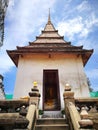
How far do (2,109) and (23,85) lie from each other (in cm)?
368

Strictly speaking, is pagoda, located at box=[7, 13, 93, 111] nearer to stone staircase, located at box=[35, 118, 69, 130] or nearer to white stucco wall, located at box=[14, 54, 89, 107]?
white stucco wall, located at box=[14, 54, 89, 107]

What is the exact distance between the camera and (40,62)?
1122 centimetres

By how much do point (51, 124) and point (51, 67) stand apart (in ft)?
16.9

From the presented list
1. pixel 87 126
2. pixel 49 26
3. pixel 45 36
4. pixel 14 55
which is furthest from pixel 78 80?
pixel 49 26

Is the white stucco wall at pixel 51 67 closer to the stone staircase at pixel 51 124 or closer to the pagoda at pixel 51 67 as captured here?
the pagoda at pixel 51 67

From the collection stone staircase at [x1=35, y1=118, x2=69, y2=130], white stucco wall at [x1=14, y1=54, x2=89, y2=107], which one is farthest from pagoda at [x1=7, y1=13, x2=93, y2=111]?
stone staircase at [x1=35, y1=118, x2=69, y2=130]

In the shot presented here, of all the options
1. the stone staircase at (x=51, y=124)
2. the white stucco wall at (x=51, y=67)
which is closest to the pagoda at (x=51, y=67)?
the white stucco wall at (x=51, y=67)

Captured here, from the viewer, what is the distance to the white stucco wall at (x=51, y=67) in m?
10.3

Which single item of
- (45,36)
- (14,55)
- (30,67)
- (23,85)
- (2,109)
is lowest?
(2,109)

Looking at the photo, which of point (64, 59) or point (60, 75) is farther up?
point (64, 59)

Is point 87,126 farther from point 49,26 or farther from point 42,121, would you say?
point 49,26

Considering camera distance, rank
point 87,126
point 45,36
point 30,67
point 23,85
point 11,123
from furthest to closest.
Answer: point 45,36 < point 30,67 < point 23,85 < point 11,123 < point 87,126

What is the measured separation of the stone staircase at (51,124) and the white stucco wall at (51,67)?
3708mm

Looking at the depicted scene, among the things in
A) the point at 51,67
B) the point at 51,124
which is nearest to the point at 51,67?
the point at 51,67
